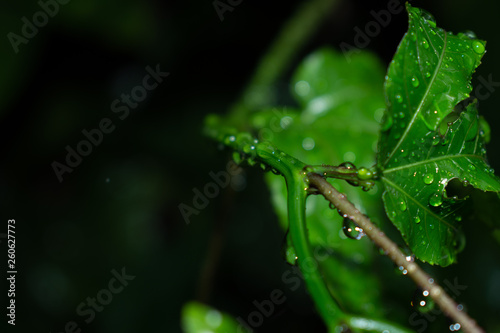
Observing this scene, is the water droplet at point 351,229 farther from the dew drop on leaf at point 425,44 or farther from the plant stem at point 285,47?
the plant stem at point 285,47

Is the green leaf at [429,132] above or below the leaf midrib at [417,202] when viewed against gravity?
above

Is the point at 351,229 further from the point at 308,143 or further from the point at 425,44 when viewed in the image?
the point at 308,143

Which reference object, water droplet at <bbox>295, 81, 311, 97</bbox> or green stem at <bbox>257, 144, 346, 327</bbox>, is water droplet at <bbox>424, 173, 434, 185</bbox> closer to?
green stem at <bbox>257, 144, 346, 327</bbox>

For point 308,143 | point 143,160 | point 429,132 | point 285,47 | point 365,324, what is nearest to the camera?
point 365,324

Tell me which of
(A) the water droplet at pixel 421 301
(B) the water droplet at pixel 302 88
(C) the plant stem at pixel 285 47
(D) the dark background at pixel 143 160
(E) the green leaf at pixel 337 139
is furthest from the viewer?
(D) the dark background at pixel 143 160

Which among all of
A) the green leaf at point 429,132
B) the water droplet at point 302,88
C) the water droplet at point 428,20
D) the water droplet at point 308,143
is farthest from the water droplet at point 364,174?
the water droplet at point 302,88

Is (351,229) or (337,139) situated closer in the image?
(351,229)

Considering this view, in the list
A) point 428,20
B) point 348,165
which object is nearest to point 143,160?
point 348,165

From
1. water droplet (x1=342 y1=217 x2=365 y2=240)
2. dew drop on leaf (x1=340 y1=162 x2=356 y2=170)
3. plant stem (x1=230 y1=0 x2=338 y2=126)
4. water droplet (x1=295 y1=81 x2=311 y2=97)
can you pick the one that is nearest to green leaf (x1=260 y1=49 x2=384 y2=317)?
water droplet (x1=295 y1=81 x2=311 y2=97)
